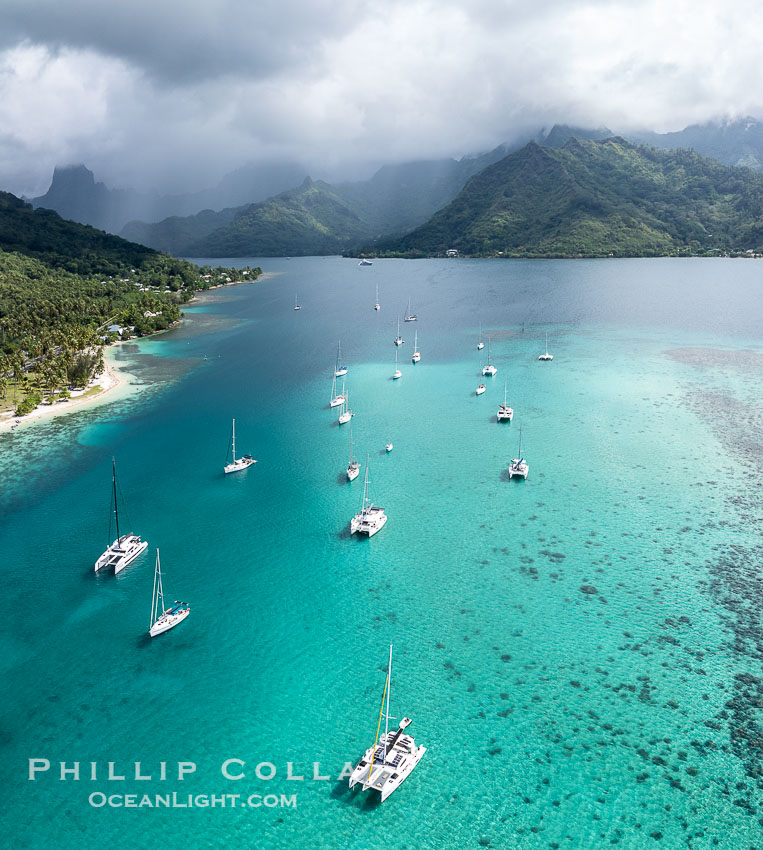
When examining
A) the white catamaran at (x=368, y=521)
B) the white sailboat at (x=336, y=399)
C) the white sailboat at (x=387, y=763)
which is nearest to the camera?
the white sailboat at (x=387, y=763)

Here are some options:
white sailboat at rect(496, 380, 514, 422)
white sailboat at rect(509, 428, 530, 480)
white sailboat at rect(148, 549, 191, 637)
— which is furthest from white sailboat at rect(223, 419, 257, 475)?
white sailboat at rect(496, 380, 514, 422)

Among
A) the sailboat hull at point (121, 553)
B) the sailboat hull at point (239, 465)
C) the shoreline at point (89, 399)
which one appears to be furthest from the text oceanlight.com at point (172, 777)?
the shoreline at point (89, 399)

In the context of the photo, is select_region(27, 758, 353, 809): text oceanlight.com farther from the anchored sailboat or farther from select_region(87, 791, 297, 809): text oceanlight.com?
the anchored sailboat

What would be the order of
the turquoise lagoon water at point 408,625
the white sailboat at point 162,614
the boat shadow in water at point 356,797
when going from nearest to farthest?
1. the boat shadow in water at point 356,797
2. the turquoise lagoon water at point 408,625
3. the white sailboat at point 162,614

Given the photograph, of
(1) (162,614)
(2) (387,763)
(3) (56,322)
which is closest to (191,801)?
(2) (387,763)

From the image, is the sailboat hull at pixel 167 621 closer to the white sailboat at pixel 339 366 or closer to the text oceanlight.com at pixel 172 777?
the text oceanlight.com at pixel 172 777

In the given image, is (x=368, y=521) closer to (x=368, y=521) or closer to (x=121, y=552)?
(x=368, y=521)

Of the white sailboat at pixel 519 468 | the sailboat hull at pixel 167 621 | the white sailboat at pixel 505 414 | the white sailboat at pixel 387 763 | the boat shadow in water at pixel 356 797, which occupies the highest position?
the white sailboat at pixel 505 414
